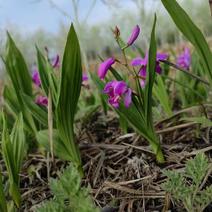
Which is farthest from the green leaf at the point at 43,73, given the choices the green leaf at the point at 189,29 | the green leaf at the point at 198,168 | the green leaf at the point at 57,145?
the green leaf at the point at 198,168

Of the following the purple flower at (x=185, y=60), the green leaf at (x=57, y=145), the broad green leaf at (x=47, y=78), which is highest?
the broad green leaf at (x=47, y=78)

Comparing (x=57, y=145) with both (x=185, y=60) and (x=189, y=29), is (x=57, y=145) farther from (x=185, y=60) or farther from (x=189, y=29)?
(x=185, y=60)

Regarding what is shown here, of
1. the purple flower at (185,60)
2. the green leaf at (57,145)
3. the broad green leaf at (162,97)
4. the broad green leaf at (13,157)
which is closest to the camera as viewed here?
the broad green leaf at (13,157)

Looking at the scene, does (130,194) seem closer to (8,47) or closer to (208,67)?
(208,67)

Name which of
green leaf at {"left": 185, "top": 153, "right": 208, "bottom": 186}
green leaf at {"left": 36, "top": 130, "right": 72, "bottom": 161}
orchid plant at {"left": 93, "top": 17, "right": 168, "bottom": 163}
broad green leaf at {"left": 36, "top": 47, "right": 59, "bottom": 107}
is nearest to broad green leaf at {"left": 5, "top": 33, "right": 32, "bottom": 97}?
broad green leaf at {"left": 36, "top": 47, "right": 59, "bottom": 107}

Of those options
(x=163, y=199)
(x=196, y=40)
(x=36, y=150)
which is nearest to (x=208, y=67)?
(x=196, y=40)

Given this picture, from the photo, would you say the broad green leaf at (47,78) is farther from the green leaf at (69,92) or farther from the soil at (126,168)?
the soil at (126,168)
